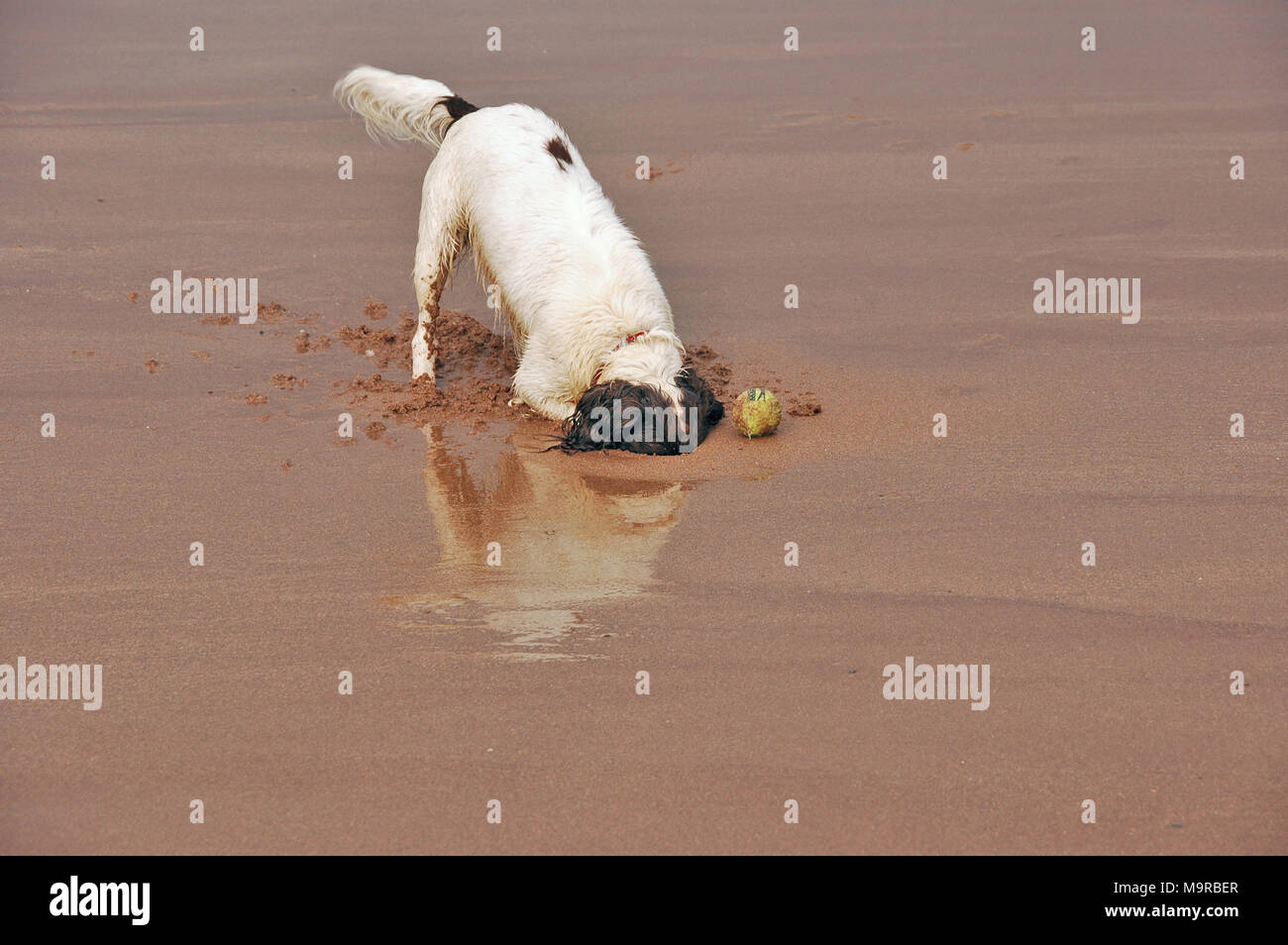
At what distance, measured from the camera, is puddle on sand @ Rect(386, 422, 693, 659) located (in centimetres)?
488

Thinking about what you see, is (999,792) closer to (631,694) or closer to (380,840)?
(631,694)

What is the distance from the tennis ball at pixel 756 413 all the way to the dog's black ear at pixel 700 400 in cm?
10

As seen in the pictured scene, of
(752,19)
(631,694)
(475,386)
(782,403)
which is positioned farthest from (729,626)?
(752,19)

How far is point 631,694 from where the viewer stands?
4.46 meters

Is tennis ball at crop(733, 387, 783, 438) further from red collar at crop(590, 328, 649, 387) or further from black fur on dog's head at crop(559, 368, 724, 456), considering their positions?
red collar at crop(590, 328, 649, 387)

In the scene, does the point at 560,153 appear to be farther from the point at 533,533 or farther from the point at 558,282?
the point at 533,533

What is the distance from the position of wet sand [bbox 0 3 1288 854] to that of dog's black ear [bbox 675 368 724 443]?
0.71 feet

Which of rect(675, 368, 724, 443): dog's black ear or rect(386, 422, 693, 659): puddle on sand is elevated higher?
rect(675, 368, 724, 443): dog's black ear

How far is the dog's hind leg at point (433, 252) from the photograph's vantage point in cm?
720

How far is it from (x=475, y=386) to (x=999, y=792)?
4.11m

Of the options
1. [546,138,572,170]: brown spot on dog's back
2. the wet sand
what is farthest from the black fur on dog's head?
[546,138,572,170]: brown spot on dog's back

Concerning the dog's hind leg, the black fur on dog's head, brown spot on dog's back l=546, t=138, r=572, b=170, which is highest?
brown spot on dog's back l=546, t=138, r=572, b=170

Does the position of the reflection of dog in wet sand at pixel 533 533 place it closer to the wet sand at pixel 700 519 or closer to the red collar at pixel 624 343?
the wet sand at pixel 700 519

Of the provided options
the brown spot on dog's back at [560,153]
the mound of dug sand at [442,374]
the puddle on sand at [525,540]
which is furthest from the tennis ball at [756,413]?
the brown spot on dog's back at [560,153]
